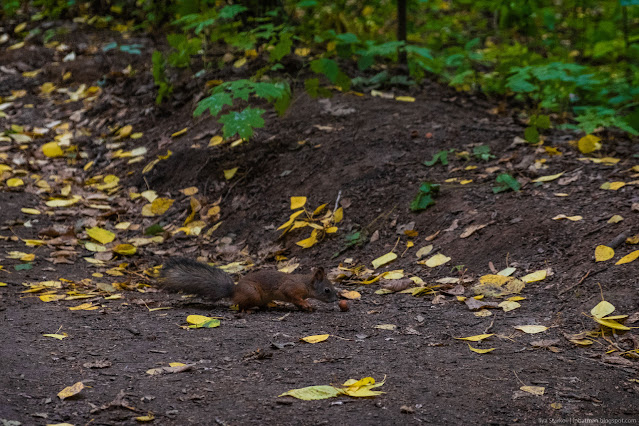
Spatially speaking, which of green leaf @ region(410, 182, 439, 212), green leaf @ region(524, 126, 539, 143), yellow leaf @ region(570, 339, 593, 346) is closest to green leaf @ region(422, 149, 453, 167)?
green leaf @ region(410, 182, 439, 212)

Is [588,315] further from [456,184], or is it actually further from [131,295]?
[131,295]

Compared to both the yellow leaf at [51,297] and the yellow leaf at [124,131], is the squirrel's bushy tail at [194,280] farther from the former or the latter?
the yellow leaf at [124,131]

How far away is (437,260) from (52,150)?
15.5 ft

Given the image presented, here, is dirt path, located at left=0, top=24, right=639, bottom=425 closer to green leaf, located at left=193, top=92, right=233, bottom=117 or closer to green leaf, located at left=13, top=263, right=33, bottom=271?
green leaf, located at left=13, top=263, right=33, bottom=271

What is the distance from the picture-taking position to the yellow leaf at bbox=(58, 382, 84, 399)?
2266mm

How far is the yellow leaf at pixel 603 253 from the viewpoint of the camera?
3.59 meters

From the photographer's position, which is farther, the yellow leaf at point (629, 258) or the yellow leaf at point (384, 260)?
the yellow leaf at point (384, 260)

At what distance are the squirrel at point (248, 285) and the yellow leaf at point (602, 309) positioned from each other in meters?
1.40

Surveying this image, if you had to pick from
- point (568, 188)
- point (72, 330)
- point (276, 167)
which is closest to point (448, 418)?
point (72, 330)

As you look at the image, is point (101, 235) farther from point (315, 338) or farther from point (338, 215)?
point (315, 338)

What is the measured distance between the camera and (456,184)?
4859 mm

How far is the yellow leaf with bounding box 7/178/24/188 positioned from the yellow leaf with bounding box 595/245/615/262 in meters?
5.18

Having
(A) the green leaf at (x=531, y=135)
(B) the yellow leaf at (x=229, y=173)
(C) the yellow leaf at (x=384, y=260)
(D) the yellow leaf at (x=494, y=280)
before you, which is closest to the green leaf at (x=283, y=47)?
(B) the yellow leaf at (x=229, y=173)

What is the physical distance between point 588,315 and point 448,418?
1.32 metres
